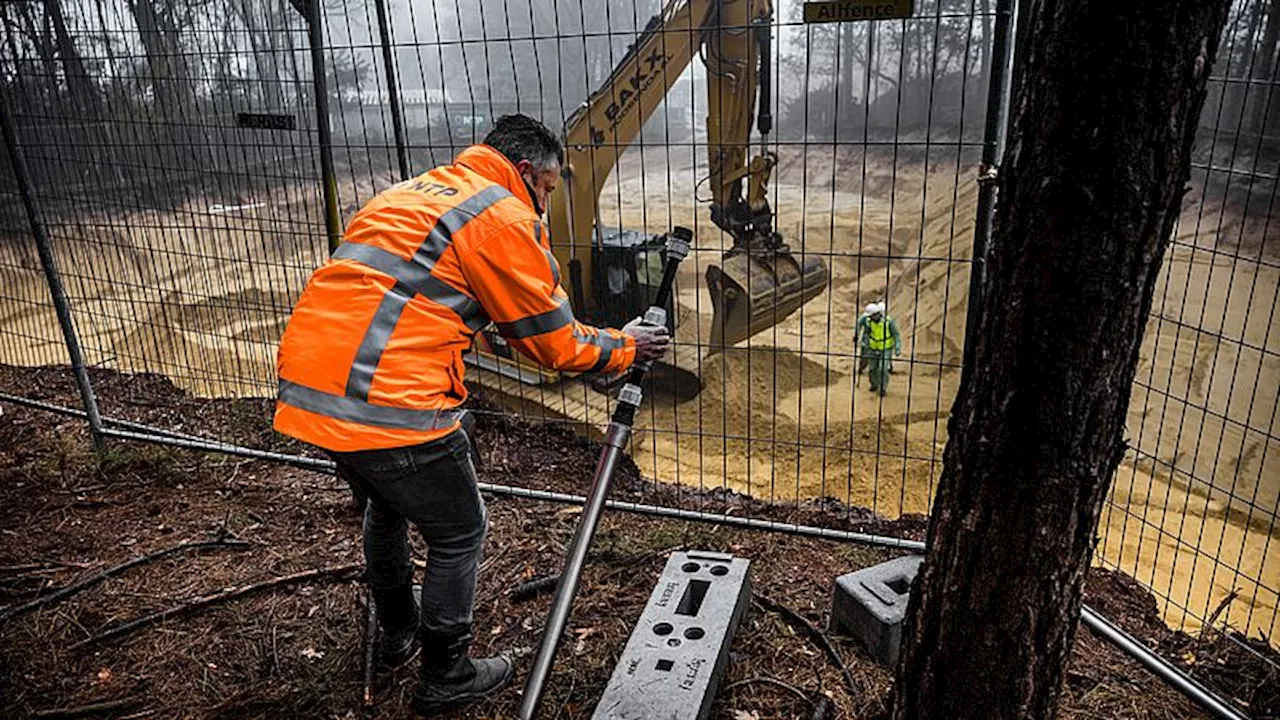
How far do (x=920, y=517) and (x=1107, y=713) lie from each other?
1.38m

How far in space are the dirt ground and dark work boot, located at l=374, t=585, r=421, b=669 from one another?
0.30 ft

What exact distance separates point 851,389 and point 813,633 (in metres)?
6.25

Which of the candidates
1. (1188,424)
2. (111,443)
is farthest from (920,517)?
(1188,424)

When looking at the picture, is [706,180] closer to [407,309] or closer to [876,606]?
[876,606]

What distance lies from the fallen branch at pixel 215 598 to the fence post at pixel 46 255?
1742mm

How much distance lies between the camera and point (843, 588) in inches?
118

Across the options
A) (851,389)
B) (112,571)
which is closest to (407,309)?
(112,571)

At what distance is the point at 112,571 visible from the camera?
359 cm

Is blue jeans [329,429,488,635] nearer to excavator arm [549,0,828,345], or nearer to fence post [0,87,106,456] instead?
fence post [0,87,106,456]

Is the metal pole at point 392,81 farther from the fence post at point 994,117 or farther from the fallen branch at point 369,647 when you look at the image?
the fence post at point 994,117

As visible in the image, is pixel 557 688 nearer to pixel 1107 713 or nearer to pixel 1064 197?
pixel 1107 713

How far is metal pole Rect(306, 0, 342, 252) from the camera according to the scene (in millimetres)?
3484

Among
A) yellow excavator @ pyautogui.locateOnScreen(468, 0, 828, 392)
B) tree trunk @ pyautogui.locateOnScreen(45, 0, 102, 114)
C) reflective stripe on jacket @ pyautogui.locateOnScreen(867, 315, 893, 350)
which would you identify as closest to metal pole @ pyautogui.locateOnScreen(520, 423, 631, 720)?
yellow excavator @ pyautogui.locateOnScreen(468, 0, 828, 392)

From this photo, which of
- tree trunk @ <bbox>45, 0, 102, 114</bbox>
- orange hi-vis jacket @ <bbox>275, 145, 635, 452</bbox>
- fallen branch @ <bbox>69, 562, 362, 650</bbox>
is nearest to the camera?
orange hi-vis jacket @ <bbox>275, 145, 635, 452</bbox>
